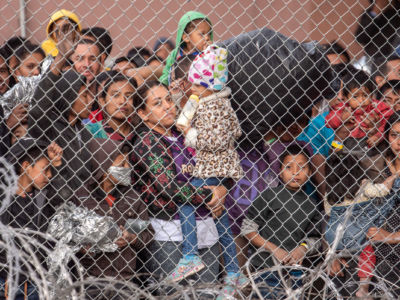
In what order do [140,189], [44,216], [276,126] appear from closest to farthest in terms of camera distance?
[44,216] < [140,189] < [276,126]

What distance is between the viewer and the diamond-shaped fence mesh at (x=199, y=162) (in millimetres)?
3729

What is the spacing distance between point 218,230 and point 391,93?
1.64 metres

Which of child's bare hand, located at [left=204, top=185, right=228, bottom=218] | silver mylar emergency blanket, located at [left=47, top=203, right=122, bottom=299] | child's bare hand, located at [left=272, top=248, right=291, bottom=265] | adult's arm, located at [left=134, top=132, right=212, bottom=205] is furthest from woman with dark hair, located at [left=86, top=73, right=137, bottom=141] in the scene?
child's bare hand, located at [left=272, top=248, right=291, bottom=265]

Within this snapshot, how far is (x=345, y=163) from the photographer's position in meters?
4.22

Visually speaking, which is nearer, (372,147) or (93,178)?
(93,178)

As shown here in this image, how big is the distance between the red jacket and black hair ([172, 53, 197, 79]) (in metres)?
1.09

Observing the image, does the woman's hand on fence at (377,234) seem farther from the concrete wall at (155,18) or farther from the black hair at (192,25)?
the concrete wall at (155,18)

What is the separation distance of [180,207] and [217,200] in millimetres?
243

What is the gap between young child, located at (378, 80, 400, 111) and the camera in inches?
177

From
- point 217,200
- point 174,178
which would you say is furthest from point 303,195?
point 174,178

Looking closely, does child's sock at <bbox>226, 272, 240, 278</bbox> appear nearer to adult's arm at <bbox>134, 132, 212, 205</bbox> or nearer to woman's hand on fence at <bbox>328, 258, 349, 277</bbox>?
adult's arm at <bbox>134, 132, 212, 205</bbox>

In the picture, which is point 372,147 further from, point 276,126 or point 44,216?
point 44,216

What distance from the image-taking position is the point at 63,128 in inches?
150

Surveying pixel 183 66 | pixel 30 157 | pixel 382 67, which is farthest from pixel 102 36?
pixel 382 67
